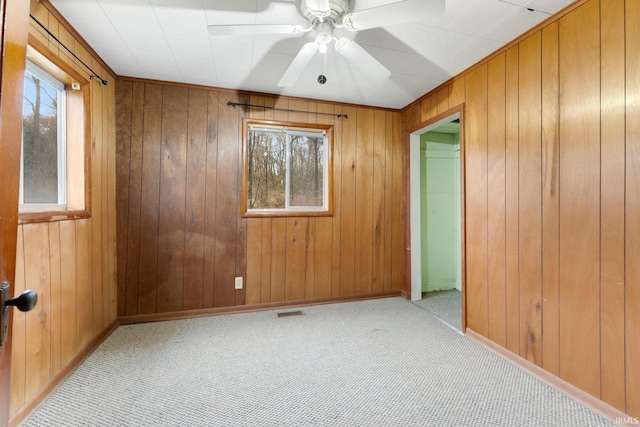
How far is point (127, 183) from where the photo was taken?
2.69m

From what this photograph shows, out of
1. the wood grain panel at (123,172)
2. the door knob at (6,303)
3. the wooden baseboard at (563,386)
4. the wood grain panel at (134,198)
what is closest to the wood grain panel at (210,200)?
the wood grain panel at (134,198)

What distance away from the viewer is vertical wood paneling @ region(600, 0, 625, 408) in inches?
58.9

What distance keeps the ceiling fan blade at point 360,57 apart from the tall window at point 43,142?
1.87 meters

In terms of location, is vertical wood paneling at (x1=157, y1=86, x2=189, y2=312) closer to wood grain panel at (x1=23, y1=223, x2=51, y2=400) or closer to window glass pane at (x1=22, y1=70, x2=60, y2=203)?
window glass pane at (x1=22, y1=70, x2=60, y2=203)

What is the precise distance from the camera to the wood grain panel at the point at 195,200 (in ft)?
9.36

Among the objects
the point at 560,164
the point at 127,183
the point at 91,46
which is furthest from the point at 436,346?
the point at 91,46

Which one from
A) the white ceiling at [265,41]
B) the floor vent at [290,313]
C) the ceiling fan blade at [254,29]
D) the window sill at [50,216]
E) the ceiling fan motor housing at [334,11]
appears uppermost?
the white ceiling at [265,41]

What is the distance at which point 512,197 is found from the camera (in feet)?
6.88

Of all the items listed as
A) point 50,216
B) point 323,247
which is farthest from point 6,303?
point 323,247

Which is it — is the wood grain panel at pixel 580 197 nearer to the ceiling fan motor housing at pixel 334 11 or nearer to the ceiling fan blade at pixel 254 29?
the ceiling fan motor housing at pixel 334 11

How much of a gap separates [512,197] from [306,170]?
81.2 inches

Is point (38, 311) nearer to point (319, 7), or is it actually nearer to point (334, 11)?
point (319, 7)

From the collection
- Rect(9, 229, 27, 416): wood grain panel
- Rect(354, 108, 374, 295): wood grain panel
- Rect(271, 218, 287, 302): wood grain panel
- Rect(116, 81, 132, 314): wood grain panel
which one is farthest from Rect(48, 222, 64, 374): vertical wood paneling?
Rect(354, 108, 374, 295): wood grain panel

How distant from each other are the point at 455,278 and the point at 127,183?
13.6 feet
